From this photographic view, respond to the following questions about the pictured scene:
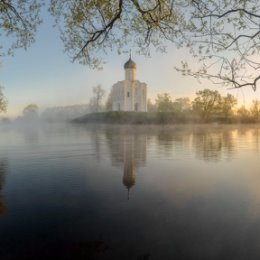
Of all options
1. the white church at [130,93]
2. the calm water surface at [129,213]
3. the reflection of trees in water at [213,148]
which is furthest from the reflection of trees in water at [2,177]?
the white church at [130,93]

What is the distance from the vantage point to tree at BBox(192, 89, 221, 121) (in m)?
98.5

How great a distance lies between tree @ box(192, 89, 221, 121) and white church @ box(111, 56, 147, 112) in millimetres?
22516

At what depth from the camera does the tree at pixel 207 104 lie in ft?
323

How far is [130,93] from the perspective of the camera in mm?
111250

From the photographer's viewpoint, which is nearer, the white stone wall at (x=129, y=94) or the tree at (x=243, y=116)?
the tree at (x=243, y=116)

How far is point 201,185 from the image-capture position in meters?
12.0

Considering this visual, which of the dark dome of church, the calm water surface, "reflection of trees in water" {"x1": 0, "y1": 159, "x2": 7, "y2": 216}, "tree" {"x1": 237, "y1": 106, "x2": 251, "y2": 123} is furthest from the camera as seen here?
the dark dome of church

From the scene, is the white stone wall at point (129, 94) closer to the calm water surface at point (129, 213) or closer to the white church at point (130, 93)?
the white church at point (130, 93)

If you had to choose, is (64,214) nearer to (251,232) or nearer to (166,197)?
(166,197)

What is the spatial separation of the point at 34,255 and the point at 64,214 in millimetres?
2311

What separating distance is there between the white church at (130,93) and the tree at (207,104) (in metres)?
22.5

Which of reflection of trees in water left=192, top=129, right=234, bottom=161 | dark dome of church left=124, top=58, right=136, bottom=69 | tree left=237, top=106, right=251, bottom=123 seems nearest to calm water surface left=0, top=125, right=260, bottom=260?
reflection of trees in water left=192, top=129, right=234, bottom=161

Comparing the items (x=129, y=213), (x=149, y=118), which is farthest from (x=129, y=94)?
(x=129, y=213)

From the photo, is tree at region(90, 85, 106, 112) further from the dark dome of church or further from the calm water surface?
the calm water surface
